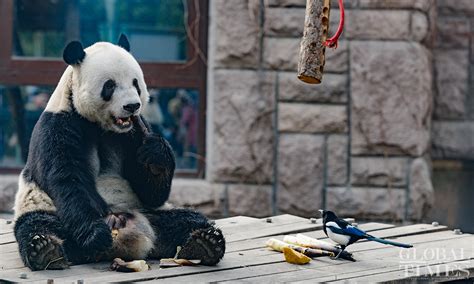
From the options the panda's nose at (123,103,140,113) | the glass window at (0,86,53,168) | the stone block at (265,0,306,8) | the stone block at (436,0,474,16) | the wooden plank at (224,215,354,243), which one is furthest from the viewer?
the stone block at (436,0,474,16)

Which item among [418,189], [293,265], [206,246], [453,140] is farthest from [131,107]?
[453,140]

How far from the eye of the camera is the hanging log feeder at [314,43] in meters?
4.61

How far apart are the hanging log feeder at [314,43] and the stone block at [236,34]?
3194 millimetres

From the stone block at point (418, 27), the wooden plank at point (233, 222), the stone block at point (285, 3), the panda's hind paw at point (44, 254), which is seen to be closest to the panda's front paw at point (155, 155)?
the panda's hind paw at point (44, 254)

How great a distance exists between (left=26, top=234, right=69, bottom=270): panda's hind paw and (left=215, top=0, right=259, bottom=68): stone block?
11.5 ft

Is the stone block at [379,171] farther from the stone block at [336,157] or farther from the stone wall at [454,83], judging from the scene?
the stone wall at [454,83]

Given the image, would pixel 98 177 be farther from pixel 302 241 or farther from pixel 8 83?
pixel 8 83

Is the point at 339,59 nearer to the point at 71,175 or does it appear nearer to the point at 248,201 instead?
the point at 248,201

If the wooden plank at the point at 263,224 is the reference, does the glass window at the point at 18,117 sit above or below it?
above

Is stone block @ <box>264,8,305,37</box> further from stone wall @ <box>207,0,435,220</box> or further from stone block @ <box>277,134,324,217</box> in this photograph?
stone block @ <box>277,134,324,217</box>

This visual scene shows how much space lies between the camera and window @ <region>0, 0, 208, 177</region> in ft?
26.9

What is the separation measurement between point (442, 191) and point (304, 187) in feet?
4.30

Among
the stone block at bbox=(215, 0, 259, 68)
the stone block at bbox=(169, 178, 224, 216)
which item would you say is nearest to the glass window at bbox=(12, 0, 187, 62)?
the stone block at bbox=(215, 0, 259, 68)

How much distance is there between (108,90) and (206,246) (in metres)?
0.86
